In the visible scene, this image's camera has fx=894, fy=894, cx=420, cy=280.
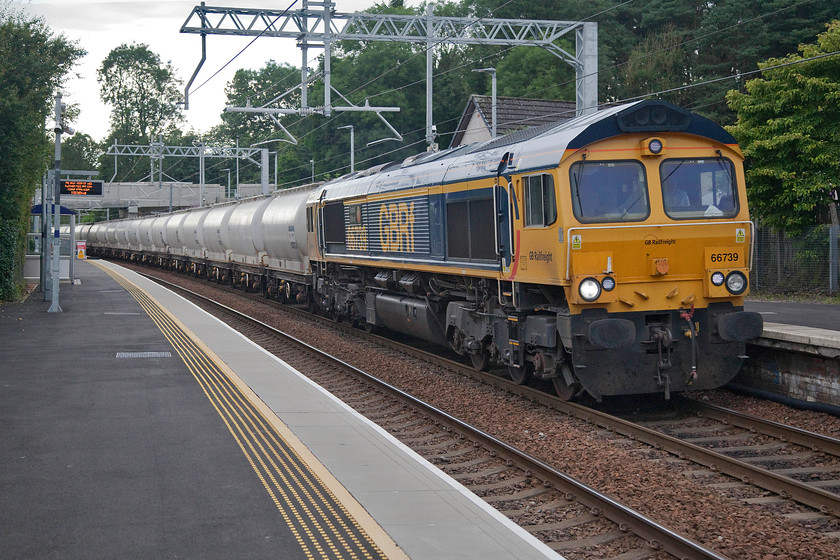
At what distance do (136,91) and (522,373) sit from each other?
341 feet

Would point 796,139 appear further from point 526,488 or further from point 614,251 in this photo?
point 526,488

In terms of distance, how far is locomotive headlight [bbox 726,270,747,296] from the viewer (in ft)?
37.3

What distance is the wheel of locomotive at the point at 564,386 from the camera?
11617 millimetres

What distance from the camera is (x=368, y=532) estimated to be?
21.3ft

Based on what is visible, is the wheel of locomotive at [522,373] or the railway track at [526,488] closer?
the railway track at [526,488]

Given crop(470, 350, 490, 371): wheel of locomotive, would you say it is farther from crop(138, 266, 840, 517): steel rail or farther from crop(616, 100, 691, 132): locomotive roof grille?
crop(616, 100, 691, 132): locomotive roof grille

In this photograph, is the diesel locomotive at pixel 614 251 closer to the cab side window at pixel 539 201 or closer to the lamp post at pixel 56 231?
the cab side window at pixel 539 201

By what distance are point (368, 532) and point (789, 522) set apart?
11.5 feet

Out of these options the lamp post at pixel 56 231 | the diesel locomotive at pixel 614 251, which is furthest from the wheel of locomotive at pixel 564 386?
the lamp post at pixel 56 231

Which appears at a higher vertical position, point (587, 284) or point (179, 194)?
point (179, 194)

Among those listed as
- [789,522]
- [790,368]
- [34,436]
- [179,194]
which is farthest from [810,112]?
[179,194]

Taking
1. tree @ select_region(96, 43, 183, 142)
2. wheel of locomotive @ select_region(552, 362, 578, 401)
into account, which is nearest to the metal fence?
wheel of locomotive @ select_region(552, 362, 578, 401)

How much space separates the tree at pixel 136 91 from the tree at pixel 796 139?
89.3 metres

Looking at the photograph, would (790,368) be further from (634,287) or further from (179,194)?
(179,194)
